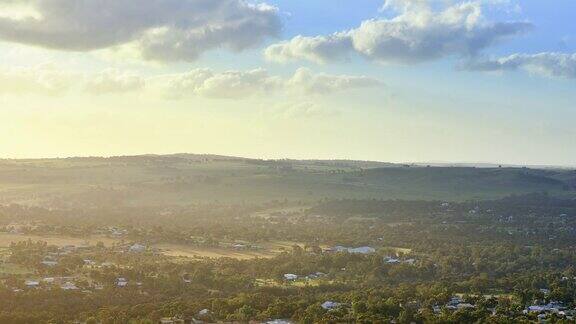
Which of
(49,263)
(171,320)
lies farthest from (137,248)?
(171,320)

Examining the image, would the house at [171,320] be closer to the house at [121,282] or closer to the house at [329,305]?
the house at [329,305]

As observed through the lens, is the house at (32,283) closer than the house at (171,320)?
No

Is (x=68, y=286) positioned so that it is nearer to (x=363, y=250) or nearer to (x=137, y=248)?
(x=137, y=248)

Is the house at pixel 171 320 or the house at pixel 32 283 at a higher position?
the house at pixel 32 283

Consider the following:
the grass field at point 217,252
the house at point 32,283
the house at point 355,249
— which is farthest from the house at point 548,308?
the house at point 32,283

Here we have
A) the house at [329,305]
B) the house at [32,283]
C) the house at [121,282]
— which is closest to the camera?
the house at [329,305]

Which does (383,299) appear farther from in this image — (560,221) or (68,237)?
(560,221)

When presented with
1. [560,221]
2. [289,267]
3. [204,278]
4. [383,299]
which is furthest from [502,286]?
[560,221]

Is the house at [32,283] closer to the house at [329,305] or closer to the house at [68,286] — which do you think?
the house at [68,286]

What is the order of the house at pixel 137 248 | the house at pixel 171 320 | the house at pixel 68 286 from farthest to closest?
the house at pixel 137 248, the house at pixel 68 286, the house at pixel 171 320

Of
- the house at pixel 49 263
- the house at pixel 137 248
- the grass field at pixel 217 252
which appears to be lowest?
the grass field at pixel 217 252

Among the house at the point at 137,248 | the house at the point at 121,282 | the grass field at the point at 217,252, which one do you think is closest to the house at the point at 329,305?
the house at the point at 121,282
